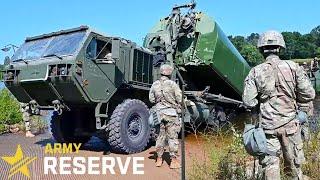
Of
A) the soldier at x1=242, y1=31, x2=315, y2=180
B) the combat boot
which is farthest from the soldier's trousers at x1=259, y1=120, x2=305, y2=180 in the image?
the combat boot

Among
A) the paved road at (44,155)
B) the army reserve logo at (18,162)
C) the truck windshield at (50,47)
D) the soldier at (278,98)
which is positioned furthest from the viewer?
the truck windshield at (50,47)

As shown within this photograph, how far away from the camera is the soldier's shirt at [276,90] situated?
14.4 feet

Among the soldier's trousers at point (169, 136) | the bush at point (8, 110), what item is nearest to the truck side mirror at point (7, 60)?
the soldier's trousers at point (169, 136)

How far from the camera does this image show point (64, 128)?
8.98 m

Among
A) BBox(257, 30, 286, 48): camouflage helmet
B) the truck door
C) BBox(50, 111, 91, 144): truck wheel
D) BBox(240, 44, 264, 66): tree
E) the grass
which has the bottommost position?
the grass

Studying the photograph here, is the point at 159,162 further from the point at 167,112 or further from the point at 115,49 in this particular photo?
the point at 115,49

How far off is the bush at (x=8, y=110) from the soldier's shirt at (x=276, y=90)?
9081mm

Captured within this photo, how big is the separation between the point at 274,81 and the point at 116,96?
4.34m

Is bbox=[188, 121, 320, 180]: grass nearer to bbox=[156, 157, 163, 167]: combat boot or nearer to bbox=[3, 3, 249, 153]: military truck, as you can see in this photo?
A: bbox=[156, 157, 163, 167]: combat boot

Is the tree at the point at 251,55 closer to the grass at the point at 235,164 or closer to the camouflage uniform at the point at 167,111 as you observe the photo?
the camouflage uniform at the point at 167,111

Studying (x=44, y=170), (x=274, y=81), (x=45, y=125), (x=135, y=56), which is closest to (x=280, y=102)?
(x=274, y=81)

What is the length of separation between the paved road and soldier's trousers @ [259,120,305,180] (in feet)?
6.62

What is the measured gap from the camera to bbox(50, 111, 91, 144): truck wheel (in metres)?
8.91

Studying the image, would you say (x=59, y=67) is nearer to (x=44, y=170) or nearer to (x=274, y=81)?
(x=44, y=170)
